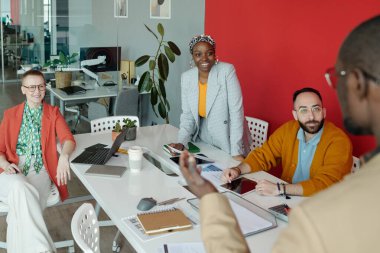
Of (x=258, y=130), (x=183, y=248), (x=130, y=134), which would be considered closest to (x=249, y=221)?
(x=183, y=248)

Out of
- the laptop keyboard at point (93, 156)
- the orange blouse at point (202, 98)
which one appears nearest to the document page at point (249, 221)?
the laptop keyboard at point (93, 156)

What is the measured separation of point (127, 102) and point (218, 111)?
2.29 meters

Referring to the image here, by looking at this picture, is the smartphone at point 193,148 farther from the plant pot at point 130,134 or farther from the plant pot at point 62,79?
A: the plant pot at point 62,79

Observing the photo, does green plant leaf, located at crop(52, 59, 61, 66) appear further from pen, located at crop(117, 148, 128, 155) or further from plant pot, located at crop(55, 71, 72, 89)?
pen, located at crop(117, 148, 128, 155)

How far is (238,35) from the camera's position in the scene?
4609 mm

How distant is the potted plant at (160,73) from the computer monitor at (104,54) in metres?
0.48

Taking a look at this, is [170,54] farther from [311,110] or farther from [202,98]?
[311,110]

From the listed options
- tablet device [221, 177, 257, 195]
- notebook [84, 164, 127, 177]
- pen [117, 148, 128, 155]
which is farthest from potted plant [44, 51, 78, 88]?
tablet device [221, 177, 257, 195]

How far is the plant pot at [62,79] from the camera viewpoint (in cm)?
543

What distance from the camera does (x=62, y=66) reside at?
5422 millimetres

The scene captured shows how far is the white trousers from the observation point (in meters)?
2.91

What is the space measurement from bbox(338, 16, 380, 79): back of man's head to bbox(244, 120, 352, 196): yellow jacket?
5.41 feet

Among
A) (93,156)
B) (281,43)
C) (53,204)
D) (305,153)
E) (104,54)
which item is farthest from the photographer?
(104,54)

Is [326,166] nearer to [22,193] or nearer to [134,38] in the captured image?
[22,193]
